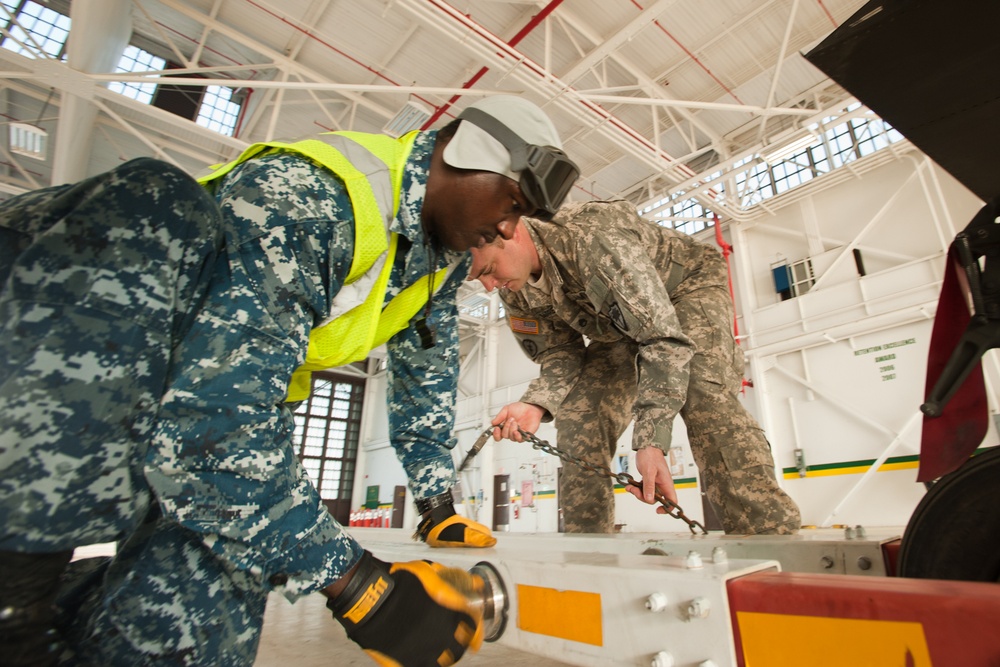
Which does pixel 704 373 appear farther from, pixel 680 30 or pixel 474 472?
pixel 474 472

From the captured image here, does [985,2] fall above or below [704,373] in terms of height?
above

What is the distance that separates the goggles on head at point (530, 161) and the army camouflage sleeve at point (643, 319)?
950mm

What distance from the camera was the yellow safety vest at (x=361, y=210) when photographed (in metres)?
1.02

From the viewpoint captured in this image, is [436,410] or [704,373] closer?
[436,410]

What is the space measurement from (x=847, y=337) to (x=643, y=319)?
7.29 meters

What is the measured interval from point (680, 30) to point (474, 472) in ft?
30.9

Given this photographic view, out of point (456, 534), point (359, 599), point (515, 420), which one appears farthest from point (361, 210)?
point (515, 420)

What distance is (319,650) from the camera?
55.8 inches

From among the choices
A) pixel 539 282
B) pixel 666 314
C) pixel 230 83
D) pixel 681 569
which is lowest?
pixel 681 569

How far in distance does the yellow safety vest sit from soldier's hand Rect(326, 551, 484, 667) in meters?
0.43

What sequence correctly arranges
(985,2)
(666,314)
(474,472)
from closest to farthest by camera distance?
(985,2) → (666,314) → (474,472)

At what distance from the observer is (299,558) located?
86 cm

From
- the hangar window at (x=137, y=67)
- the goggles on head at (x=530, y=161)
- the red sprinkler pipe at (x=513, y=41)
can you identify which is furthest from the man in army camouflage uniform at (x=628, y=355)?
the hangar window at (x=137, y=67)

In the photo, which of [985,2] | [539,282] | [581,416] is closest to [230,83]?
[539,282]
